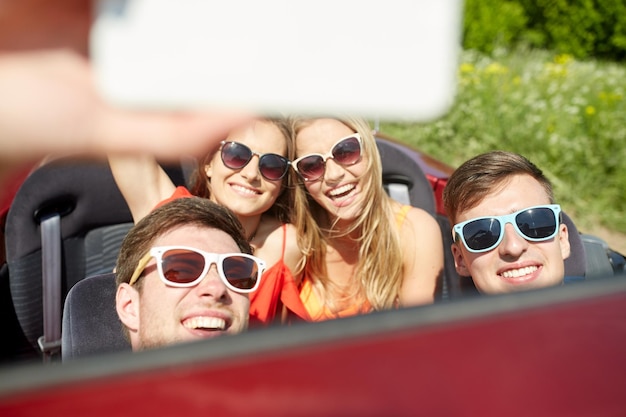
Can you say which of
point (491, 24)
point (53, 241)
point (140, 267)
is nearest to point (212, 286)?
point (140, 267)

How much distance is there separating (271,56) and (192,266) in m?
1.11

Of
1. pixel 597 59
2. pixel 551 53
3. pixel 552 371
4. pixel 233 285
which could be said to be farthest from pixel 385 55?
pixel 597 59

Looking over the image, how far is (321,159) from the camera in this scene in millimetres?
2082

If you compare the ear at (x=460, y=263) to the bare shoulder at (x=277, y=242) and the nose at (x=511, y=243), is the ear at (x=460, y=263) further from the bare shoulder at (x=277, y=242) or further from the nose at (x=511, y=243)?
the bare shoulder at (x=277, y=242)

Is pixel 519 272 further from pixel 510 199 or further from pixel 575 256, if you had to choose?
pixel 575 256

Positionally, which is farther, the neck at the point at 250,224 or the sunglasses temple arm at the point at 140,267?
the neck at the point at 250,224

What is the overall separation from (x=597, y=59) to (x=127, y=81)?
6828 mm

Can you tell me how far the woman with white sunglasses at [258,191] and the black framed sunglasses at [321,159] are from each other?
0.04 m

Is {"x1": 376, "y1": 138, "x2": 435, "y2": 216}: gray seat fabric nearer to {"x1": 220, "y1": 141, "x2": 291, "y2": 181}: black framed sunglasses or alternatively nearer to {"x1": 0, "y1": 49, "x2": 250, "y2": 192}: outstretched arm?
{"x1": 220, "y1": 141, "x2": 291, "y2": 181}: black framed sunglasses

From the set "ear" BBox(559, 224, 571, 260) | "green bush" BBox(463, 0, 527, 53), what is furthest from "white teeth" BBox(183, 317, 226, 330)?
"green bush" BBox(463, 0, 527, 53)

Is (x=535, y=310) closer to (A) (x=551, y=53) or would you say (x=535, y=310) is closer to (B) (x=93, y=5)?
(B) (x=93, y=5)

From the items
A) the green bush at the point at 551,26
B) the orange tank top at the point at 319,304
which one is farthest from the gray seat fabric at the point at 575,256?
the green bush at the point at 551,26

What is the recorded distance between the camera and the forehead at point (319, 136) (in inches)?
81.1

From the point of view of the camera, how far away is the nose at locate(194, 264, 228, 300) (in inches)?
60.0
